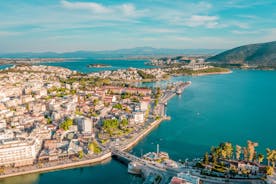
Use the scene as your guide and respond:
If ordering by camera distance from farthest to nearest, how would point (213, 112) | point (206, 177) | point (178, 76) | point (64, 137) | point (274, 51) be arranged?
point (274, 51) < point (178, 76) < point (213, 112) < point (64, 137) < point (206, 177)

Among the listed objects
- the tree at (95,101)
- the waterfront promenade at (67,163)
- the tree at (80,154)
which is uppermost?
the tree at (95,101)

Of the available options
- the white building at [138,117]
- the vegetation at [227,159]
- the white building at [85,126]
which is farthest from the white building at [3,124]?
the vegetation at [227,159]

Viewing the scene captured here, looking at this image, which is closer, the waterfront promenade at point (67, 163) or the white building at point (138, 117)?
the waterfront promenade at point (67, 163)

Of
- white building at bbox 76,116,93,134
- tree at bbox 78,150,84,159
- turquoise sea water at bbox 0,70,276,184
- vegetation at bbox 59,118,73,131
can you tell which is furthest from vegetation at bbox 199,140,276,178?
vegetation at bbox 59,118,73,131

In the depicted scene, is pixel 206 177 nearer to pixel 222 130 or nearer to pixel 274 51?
pixel 222 130

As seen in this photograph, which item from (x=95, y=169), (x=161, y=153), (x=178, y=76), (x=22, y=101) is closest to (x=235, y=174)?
(x=161, y=153)

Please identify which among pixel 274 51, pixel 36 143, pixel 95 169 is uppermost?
pixel 274 51

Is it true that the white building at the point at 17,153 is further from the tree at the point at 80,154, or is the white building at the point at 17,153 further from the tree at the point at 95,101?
the tree at the point at 95,101

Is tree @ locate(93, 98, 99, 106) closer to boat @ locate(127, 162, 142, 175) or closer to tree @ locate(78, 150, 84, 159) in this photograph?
tree @ locate(78, 150, 84, 159)
